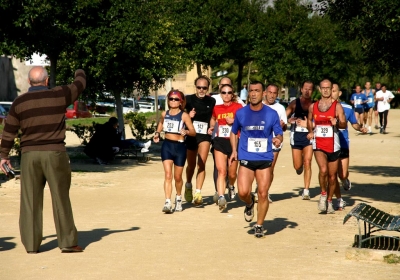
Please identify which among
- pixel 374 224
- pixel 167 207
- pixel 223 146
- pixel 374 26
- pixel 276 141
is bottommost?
pixel 167 207

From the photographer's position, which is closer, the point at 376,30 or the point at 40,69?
the point at 40,69

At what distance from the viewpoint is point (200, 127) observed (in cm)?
1423

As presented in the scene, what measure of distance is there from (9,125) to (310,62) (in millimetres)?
41200

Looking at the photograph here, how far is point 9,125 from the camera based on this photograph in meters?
9.71

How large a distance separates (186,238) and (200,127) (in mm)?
3646

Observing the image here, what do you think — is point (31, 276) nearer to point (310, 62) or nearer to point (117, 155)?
point (117, 155)

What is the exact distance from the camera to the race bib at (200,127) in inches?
558

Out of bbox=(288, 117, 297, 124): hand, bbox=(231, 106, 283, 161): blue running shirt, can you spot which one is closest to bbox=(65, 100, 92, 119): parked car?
bbox=(288, 117, 297, 124): hand

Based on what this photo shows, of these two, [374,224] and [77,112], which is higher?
[77,112]

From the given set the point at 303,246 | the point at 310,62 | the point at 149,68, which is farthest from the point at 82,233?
the point at 310,62

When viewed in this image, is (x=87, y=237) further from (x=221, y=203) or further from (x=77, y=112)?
(x=77, y=112)

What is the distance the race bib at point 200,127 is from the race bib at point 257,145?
3.22m

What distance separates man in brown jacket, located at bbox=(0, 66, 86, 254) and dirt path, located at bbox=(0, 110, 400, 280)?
315 millimetres

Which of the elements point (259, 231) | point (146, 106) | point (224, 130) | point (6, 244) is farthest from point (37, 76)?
point (146, 106)
